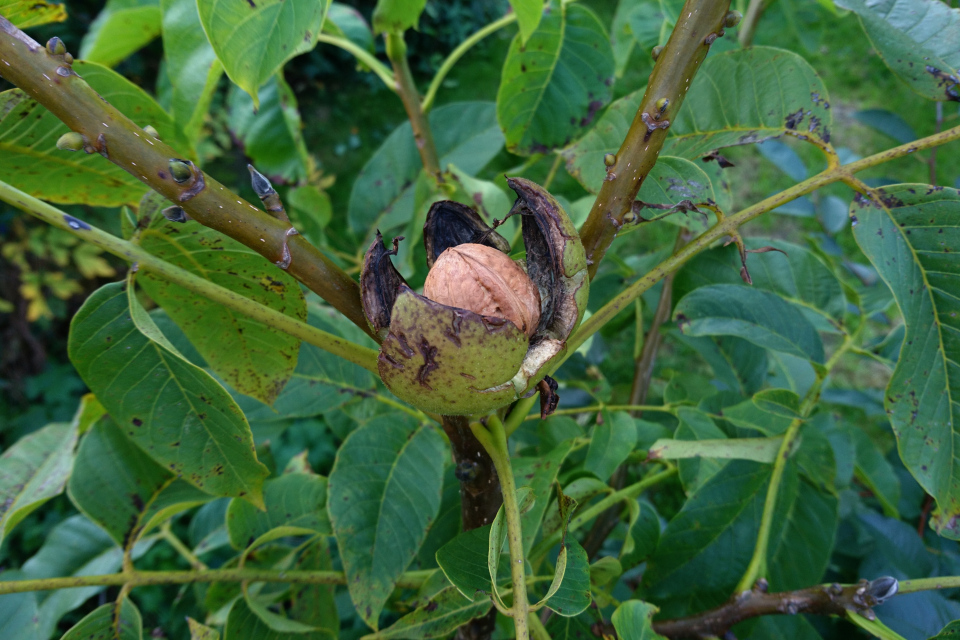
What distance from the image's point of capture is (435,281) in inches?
24.8

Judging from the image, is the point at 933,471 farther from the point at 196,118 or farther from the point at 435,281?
the point at 196,118

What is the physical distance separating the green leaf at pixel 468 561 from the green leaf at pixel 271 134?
1055 millimetres

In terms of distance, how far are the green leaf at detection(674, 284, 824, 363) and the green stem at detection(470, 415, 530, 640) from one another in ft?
1.48

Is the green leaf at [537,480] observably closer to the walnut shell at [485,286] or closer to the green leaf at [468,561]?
the green leaf at [468,561]

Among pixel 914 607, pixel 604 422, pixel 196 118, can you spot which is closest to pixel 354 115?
pixel 196 118

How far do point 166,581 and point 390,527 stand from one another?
328mm

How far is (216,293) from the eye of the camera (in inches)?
24.6

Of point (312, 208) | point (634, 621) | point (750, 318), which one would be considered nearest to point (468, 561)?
point (634, 621)

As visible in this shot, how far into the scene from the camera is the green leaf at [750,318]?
3.23 feet

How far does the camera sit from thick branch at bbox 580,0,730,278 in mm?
604

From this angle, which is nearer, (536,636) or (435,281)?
(435,281)

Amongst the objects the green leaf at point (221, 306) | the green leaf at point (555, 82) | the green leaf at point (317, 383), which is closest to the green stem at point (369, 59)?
the green leaf at point (555, 82)

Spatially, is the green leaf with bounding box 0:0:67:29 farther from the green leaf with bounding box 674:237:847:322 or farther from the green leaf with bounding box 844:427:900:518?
the green leaf with bounding box 844:427:900:518

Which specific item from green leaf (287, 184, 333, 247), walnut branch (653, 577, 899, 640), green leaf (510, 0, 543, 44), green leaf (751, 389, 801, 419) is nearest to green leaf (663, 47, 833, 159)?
green leaf (510, 0, 543, 44)
